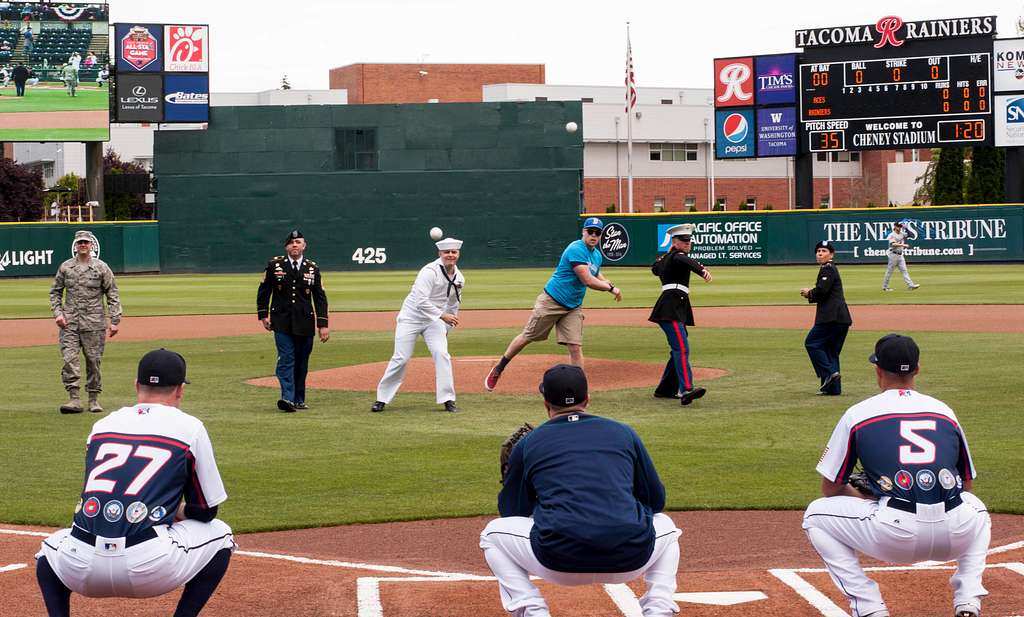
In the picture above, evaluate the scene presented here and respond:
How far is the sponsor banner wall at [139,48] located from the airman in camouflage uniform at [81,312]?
1649 inches

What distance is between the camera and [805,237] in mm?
47531

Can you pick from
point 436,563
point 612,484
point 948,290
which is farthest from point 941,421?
point 948,290

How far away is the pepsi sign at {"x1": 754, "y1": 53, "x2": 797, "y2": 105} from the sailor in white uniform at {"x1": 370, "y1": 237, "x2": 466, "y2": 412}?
34.4 m

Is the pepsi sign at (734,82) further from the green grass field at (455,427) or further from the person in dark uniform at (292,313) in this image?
the person in dark uniform at (292,313)

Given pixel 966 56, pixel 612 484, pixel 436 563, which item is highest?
pixel 966 56

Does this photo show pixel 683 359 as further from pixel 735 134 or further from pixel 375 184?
pixel 375 184

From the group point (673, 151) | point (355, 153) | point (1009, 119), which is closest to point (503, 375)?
point (1009, 119)

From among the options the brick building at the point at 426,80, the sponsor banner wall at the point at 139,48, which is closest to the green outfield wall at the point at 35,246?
the sponsor banner wall at the point at 139,48

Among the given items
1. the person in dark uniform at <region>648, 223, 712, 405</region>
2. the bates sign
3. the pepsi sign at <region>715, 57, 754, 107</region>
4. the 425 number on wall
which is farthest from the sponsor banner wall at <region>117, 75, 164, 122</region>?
the person in dark uniform at <region>648, 223, 712, 405</region>

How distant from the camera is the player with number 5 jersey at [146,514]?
532 cm

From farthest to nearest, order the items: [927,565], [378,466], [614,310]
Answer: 1. [614,310]
2. [378,466]
3. [927,565]

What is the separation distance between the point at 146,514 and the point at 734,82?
44950mm

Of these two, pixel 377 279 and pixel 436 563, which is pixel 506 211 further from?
pixel 436 563

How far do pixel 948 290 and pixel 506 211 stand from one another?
2487 cm
